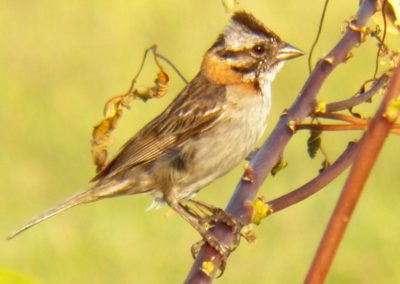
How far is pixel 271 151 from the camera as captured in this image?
245 centimetres

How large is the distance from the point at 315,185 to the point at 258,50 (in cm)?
285

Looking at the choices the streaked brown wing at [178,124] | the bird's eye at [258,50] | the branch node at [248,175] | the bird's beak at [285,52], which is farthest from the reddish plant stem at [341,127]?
the streaked brown wing at [178,124]

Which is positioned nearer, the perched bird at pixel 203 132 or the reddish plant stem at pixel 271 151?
the reddish plant stem at pixel 271 151

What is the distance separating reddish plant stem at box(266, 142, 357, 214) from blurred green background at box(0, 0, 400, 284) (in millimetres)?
6723

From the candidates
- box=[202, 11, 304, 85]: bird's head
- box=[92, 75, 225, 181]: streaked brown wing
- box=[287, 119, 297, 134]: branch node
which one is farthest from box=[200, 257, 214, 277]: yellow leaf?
box=[92, 75, 225, 181]: streaked brown wing

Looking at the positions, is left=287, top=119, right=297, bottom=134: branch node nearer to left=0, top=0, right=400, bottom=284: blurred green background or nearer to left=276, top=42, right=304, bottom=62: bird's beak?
left=276, top=42, right=304, bottom=62: bird's beak

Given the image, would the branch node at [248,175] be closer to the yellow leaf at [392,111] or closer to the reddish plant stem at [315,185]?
the reddish plant stem at [315,185]

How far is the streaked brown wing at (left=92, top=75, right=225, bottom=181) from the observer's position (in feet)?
17.3

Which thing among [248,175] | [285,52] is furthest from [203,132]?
[248,175]

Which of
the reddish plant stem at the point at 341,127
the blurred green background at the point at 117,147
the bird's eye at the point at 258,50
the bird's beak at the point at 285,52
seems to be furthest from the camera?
the blurred green background at the point at 117,147

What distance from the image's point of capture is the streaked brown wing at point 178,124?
17.3ft

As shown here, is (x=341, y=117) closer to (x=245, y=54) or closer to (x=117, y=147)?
(x=245, y=54)

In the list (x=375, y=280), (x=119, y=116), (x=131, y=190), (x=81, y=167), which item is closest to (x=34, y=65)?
(x=81, y=167)

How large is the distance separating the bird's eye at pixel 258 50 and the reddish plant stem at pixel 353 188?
3.17m
